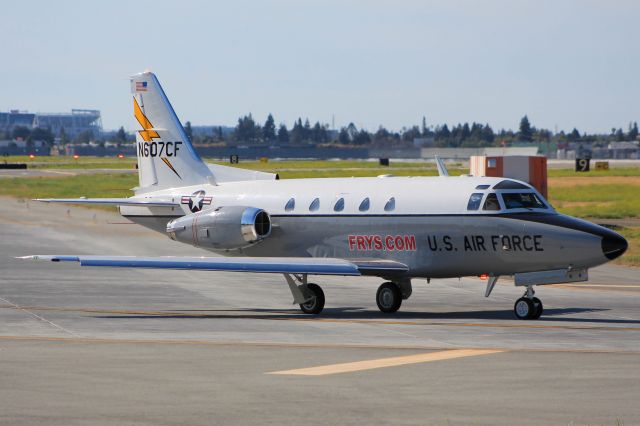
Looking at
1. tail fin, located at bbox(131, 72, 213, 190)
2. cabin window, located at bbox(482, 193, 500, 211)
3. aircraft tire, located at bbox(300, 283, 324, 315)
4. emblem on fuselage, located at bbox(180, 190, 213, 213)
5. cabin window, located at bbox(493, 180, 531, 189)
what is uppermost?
tail fin, located at bbox(131, 72, 213, 190)

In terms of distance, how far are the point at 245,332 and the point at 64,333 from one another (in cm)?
347

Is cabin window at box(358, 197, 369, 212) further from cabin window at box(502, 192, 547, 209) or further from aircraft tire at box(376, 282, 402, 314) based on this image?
cabin window at box(502, 192, 547, 209)

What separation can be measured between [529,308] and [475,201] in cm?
261

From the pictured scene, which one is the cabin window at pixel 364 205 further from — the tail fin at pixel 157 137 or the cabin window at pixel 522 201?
the tail fin at pixel 157 137

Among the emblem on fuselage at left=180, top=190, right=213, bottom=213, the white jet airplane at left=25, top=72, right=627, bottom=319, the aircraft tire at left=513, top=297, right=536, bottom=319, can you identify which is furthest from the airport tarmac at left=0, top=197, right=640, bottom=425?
the emblem on fuselage at left=180, top=190, right=213, bottom=213

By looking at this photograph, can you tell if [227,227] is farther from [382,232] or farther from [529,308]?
[529,308]

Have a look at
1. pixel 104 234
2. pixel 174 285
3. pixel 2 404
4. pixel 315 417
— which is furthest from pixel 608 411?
pixel 104 234

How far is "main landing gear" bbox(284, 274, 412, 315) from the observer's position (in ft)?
89.5

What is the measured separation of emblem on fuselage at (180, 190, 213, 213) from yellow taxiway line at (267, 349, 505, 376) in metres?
11.7

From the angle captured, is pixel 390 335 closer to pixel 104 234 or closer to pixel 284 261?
pixel 284 261

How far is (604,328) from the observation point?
79.6ft

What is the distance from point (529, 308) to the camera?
25.4m

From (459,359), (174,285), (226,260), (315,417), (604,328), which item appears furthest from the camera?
(174,285)

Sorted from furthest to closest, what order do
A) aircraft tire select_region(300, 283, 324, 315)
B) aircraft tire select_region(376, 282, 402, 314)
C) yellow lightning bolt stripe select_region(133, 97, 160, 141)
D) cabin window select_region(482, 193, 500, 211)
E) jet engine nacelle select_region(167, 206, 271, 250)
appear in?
1. yellow lightning bolt stripe select_region(133, 97, 160, 141)
2. jet engine nacelle select_region(167, 206, 271, 250)
3. aircraft tire select_region(300, 283, 324, 315)
4. aircraft tire select_region(376, 282, 402, 314)
5. cabin window select_region(482, 193, 500, 211)
